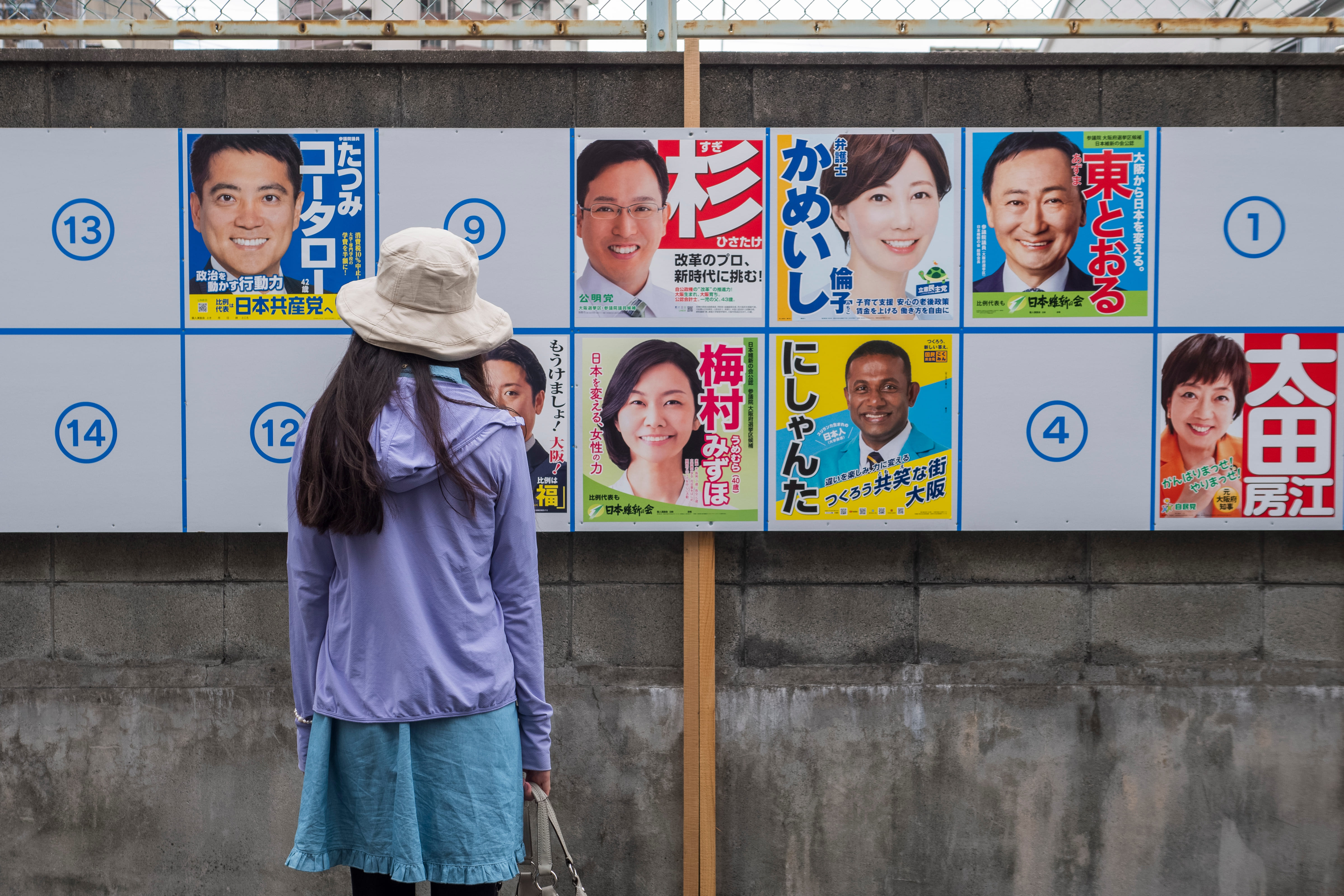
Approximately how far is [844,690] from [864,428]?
1029mm

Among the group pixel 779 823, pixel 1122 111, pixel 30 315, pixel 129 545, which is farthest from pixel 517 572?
pixel 1122 111

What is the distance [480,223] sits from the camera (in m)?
3.46

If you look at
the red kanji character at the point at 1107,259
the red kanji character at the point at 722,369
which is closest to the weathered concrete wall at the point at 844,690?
the red kanji character at the point at 1107,259

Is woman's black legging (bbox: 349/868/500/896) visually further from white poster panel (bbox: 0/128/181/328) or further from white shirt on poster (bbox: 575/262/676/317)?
white poster panel (bbox: 0/128/181/328)

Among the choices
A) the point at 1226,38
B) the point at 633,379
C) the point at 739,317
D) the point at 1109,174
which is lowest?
the point at 633,379

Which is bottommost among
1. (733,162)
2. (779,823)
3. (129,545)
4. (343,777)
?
(779,823)

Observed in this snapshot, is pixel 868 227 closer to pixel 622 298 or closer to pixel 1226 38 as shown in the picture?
pixel 622 298

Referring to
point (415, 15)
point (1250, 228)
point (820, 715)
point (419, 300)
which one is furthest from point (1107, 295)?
point (415, 15)

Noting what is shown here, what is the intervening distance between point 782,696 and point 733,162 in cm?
205

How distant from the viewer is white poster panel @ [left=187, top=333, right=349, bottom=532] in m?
3.46

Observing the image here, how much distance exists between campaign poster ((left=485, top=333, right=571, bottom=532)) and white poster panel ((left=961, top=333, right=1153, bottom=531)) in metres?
1.51

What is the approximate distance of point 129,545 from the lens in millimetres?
3635

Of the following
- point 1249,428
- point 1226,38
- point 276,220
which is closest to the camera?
point 276,220

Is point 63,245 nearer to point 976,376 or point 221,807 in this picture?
point 221,807
